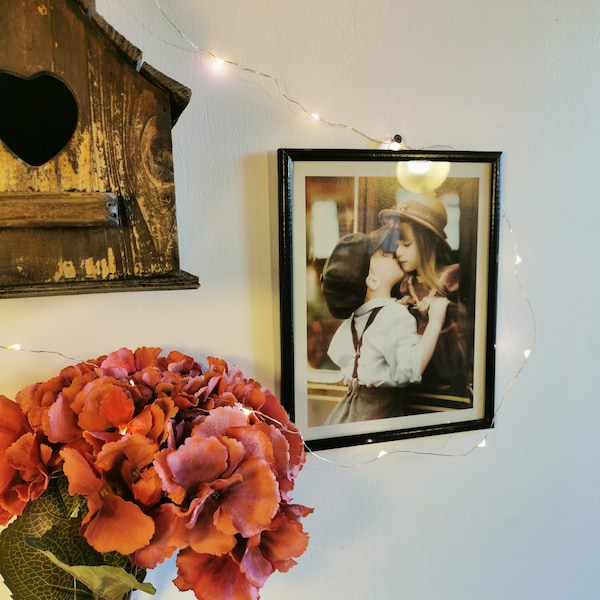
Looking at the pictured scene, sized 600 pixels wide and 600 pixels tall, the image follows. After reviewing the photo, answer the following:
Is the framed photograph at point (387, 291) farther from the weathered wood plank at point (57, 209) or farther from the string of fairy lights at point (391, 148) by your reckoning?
the weathered wood plank at point (57, 209)

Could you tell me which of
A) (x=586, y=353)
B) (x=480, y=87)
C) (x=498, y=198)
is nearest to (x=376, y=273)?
(x=498, y=198)

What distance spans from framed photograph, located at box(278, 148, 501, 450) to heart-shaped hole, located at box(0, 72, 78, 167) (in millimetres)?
313

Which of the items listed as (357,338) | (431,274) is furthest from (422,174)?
(357,338)

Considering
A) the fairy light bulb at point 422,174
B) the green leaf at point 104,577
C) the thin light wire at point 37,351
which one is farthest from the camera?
the fairy light bulb at point 422,174

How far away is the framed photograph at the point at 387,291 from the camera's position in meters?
0.80

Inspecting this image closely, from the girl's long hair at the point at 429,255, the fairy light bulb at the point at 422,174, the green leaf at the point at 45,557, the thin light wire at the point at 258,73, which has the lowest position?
the green leaf at the point at 45,557

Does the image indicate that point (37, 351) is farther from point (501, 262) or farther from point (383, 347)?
point (501, 262)

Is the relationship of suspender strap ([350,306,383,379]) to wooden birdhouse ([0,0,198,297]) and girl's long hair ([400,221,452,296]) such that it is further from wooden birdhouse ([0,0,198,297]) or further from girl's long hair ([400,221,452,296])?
wooden birdhouse ([0,0,198,297])

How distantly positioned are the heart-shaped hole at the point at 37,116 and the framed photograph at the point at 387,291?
31 cm

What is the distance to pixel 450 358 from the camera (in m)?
0.91

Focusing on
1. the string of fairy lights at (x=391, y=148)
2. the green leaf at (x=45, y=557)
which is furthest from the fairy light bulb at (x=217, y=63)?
the green leaf at (x=45, y=557)

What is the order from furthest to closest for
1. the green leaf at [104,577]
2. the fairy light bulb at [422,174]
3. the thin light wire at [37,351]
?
the fairy light bulb at [422,174], the thin light wire at [37,351], the green leaf at [104,577]

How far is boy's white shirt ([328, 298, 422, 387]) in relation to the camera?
839 mm

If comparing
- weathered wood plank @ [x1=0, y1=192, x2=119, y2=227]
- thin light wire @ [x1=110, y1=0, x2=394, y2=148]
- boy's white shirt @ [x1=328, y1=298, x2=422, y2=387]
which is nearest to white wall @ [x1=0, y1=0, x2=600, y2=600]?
thin light wire @ [x1=110, y1=0, x2=394, y2=148]
